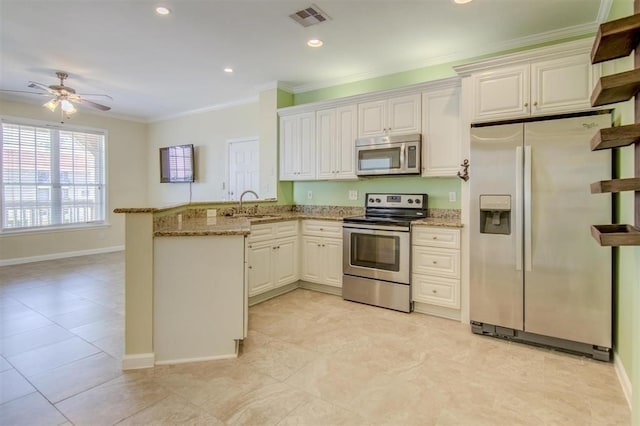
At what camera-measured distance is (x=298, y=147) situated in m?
4.61

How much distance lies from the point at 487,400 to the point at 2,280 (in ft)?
19.6

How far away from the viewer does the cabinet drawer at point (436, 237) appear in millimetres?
3256

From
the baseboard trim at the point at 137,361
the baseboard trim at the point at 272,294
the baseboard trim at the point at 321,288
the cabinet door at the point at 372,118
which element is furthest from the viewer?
the baseboard trim at the point at 321,288

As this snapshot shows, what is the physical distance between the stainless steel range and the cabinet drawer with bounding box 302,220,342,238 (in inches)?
7.2

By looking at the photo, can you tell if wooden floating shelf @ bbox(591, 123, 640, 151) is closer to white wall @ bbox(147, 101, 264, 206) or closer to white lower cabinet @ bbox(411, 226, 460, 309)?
white lower cabinet @ bbox(411, 226, 460, 309)

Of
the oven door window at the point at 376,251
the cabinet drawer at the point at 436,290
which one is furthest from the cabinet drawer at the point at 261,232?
the cabinet drawer at the point at 436,290

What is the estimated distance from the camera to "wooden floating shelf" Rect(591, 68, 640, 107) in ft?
3.36

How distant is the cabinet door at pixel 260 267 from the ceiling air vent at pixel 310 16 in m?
2.23

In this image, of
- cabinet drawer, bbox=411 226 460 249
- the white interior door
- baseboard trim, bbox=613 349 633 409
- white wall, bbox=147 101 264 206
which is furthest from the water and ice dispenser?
white wall, bbox=147 101 264 206

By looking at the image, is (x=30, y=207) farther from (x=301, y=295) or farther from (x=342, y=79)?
(x=342, y=79)

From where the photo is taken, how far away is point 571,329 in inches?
102

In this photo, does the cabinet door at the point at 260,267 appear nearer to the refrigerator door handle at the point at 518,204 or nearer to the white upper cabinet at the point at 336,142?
the white upper cabinet at the point at 336,142

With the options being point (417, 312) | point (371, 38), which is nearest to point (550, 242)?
point (417, 312)

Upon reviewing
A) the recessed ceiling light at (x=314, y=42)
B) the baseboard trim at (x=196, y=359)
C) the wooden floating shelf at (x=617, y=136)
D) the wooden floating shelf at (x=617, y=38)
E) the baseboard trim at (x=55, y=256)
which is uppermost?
the recessed ceiling light at (x=314, y=42)
